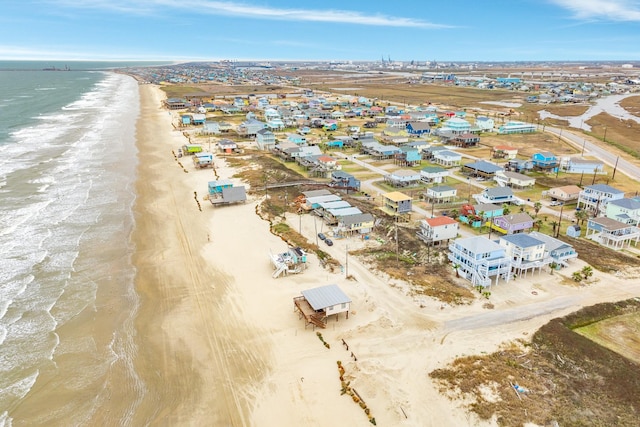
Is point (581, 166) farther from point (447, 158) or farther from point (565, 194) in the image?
point (447, 158)

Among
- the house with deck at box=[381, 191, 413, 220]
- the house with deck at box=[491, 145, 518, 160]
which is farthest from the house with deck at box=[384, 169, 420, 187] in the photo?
the house with deck at box=[491, 145, 518, 160]

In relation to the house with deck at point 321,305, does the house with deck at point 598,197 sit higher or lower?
higher

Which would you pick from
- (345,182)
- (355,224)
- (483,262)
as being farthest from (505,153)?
(483,262)

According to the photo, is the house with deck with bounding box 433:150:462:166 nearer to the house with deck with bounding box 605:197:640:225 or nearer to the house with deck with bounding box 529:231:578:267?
the house with deck with bounding box 605:197:640:225

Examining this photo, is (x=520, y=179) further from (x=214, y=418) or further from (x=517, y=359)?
(x=214, y=418)

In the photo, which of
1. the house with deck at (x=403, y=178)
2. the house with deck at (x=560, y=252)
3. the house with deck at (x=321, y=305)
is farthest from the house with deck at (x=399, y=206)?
the house with deck at (x=321, y=305)

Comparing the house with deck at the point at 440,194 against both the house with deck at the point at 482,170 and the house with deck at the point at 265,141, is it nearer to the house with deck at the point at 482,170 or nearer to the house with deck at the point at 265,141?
the house with deck at the point at 482,170
